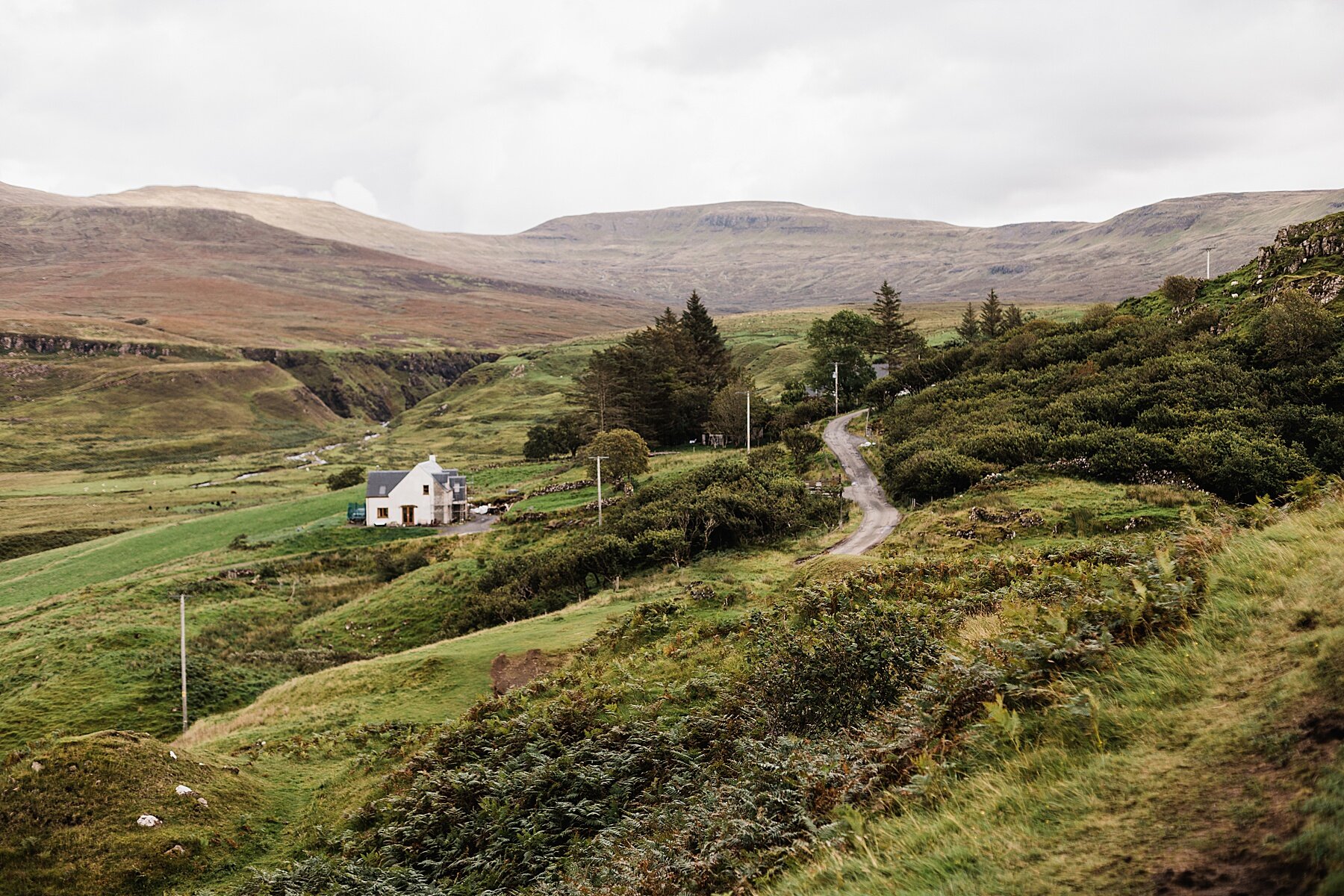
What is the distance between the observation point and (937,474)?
4231 centimetres

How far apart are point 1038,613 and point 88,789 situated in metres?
17.1

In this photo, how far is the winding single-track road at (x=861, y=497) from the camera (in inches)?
1462

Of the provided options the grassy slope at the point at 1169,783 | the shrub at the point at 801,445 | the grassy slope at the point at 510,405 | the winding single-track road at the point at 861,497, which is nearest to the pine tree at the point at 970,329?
the grassy slope at the point at 510,405

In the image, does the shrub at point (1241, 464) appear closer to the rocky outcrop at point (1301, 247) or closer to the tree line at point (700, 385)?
the rocky outcrop at point (1301, 247)

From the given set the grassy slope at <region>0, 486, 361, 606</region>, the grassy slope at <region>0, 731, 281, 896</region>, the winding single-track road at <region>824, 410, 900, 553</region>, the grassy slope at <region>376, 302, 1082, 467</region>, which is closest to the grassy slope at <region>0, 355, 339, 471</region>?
the grassy slope at <region>376, 302, 1082, 467</region>

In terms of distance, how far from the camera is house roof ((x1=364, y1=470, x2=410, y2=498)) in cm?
6525

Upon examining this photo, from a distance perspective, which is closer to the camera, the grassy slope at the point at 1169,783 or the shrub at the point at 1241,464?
the grassy slope at the point at 1169,783

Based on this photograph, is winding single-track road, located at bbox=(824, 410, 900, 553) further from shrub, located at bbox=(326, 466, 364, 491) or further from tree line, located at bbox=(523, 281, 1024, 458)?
shrub, located at bbox=(326, 466, 364, 491)

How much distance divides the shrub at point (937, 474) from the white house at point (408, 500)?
40161 millimetres

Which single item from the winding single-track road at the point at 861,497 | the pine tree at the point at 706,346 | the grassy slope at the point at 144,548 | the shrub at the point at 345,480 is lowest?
the grassy slope at the point at 144,548

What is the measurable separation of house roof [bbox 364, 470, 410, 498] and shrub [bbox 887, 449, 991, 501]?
4308 centimetres

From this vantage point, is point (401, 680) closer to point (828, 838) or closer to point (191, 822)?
point (191, 822)

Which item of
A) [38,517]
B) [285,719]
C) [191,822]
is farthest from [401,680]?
[38,517]

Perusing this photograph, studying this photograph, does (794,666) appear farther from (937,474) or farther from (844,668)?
→ (937,474)
